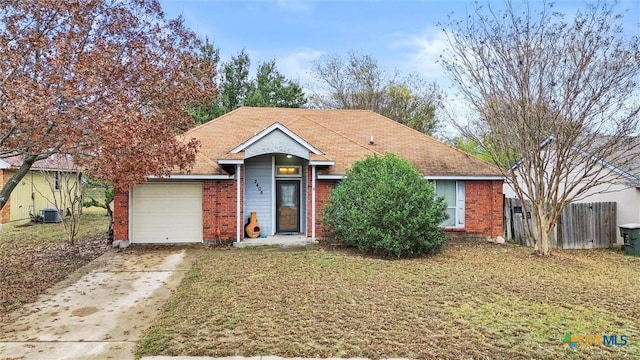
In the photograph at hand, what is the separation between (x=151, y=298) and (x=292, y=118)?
1141cm

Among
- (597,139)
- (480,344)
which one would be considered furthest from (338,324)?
(597,139)

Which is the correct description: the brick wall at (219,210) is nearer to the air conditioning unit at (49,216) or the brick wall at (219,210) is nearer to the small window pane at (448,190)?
the small window pane at (448,190)

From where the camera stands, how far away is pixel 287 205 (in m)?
13.9

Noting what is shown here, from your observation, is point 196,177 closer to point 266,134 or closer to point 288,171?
point 266,134

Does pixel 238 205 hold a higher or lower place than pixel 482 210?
higher

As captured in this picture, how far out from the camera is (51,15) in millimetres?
7090

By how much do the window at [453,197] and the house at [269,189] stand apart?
3 centimetres

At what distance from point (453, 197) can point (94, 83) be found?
11510mm

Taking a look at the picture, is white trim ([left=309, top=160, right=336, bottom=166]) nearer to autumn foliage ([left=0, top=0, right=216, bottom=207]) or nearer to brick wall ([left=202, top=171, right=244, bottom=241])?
brick wall ([left=202, top=171, right=244, bottom=241])

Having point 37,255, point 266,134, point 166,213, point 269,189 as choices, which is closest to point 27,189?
point 37,255

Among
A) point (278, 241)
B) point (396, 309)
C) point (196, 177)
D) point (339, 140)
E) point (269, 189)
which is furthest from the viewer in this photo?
point (339, 140)

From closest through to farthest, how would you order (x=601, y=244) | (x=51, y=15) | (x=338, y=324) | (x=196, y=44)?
(x=338, y=324) → (x=51, y=15) → (x=196, y=44) → (x=601, y=244)

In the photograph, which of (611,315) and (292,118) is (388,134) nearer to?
(292,118)

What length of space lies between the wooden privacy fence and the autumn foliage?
11.5 meters
